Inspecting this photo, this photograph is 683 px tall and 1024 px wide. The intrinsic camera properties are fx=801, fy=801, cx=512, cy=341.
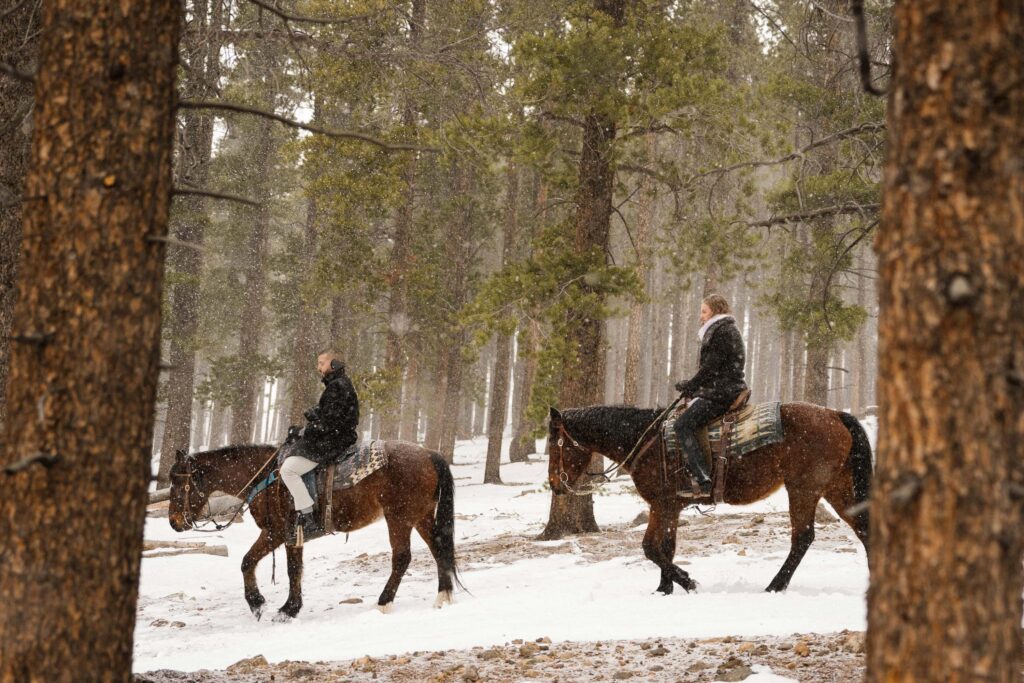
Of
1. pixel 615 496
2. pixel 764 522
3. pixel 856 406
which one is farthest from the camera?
pixel 856 406

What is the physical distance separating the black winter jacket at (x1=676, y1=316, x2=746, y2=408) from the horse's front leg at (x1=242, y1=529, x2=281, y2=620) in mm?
4726

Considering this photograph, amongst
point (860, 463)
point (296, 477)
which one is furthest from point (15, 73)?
point (860, 463)

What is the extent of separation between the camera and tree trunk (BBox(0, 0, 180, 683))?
3.09 metres

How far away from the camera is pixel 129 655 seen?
10.7 ft

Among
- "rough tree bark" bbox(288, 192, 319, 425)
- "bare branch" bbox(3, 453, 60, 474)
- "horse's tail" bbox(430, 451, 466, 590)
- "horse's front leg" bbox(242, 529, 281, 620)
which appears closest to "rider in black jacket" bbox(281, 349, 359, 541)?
"horse's front leg" bbox(242, 529, 281, 620)

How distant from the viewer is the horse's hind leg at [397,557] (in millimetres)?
8445

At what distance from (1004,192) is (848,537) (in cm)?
906

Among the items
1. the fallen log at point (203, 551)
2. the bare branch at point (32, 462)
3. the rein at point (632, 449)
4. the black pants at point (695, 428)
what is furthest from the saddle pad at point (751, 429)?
the fallen log at point (203, 551)

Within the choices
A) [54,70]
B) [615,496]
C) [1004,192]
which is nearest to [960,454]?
[1004,192]

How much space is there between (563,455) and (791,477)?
229 centimetres

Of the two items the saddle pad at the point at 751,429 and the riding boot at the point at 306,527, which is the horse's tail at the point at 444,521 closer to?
the riding boot at the point at 306,527

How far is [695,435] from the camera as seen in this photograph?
7.85m

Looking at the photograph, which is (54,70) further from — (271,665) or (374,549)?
(374,549)

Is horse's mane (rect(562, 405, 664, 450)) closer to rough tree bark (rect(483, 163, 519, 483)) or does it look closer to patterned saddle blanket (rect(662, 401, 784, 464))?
patterned saddle blanket (rect(662, 401, 784, 464))
